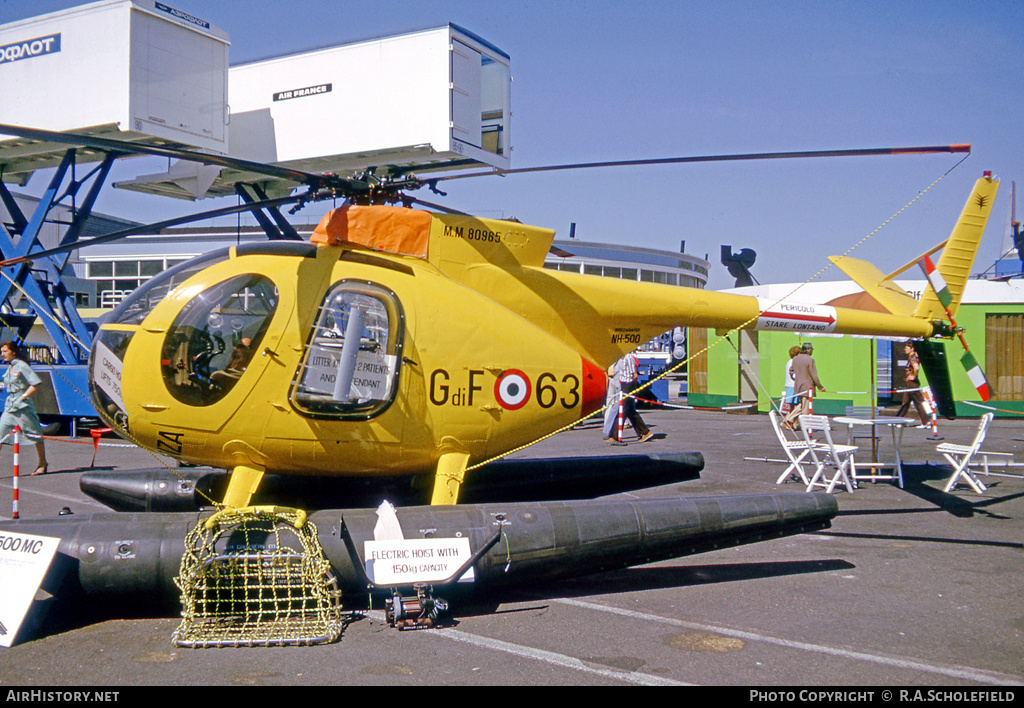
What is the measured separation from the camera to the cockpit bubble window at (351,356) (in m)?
5.96

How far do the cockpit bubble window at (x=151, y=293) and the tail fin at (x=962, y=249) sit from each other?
7.58 m

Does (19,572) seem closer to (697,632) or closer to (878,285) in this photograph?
(697,632)

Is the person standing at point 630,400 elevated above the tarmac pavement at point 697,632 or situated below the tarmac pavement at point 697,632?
above

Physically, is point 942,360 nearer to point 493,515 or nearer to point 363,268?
point 493,515

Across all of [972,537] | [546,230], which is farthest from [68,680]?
[972,537]

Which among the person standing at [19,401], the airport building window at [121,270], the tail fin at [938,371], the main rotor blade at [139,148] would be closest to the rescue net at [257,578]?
the main rotor blade at [139,148]

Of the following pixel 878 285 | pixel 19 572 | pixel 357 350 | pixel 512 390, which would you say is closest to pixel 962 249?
pixel 878 285

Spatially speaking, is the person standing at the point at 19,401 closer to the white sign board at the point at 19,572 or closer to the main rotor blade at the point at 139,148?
the white sign board at the point at 19,572

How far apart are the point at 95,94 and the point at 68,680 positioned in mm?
10826

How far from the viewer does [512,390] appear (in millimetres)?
6652

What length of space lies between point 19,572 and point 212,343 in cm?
194

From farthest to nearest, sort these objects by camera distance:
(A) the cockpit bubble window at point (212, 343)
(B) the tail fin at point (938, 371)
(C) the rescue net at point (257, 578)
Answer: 1. (B) the tail fin at point (938, 371)
2. (A) the cockpit bubble window at point (212, 343)
3. (C) the rescue net at point (257, 578)

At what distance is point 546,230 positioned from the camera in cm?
710
